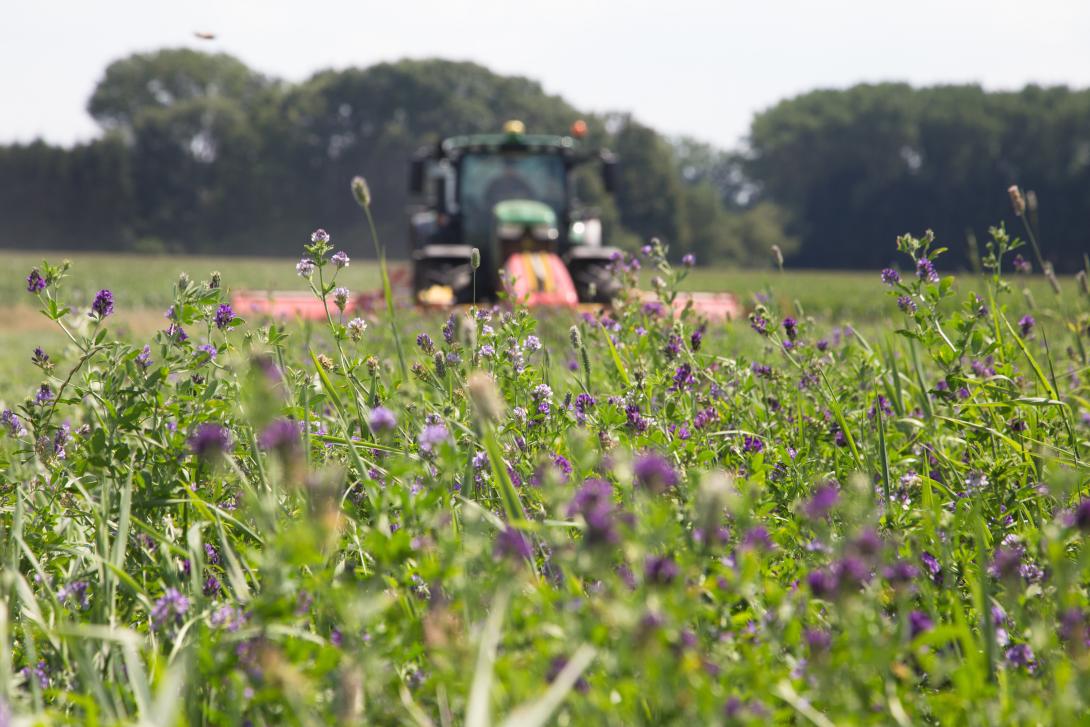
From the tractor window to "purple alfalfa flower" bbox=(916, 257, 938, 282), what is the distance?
952cm

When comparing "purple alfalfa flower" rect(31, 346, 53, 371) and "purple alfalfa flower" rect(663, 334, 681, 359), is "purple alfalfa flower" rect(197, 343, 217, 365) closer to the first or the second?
"purple alfalfa flower" rect(31, 346, 53, 371)

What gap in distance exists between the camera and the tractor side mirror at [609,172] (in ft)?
33.8

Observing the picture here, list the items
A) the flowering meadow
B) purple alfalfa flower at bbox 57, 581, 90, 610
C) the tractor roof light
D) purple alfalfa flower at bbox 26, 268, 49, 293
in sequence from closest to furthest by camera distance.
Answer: the flowering meadow
purple alfalfa flower at bbox 57, 581, 90, 610
purple alfalfa flower at bbox 26, 268, 49, 293
the tractor roof light

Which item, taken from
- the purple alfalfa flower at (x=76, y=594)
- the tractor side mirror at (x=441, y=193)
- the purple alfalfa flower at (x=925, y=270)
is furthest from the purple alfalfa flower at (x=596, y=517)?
the tractor side mirror at (x=441, y=193)

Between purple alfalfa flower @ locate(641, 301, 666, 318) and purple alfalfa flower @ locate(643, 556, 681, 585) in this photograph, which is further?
purple alfalfa flower @ locate(641, 301, 666, 318)

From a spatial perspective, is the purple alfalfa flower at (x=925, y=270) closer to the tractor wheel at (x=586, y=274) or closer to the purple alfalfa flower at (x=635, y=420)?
the purple alfalfa flower at (x=635, y=420)

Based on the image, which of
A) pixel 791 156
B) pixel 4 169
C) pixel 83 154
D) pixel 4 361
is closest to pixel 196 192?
pixel 83 154

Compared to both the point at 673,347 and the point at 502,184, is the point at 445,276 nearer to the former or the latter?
the point at 502,184

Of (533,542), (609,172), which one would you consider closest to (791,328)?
(533,542)

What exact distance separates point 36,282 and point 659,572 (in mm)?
1451

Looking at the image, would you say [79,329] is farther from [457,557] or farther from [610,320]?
[610,320]

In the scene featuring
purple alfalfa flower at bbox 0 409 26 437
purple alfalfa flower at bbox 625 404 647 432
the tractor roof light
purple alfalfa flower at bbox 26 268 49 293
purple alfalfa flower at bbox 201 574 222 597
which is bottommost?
purple alfalfa flower at bbox 201 574 222 597

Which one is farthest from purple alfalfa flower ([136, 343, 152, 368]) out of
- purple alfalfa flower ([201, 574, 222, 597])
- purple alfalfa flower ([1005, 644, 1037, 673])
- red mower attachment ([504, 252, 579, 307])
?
red mower attachment ([504, 252, 579, 307])

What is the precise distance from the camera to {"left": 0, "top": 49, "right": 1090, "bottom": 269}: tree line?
5822cm
